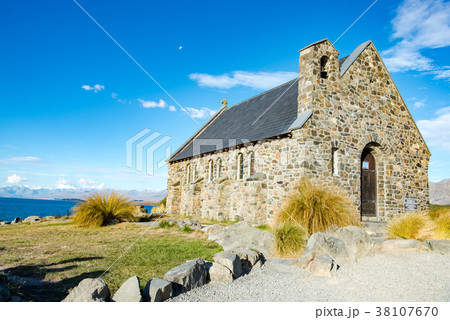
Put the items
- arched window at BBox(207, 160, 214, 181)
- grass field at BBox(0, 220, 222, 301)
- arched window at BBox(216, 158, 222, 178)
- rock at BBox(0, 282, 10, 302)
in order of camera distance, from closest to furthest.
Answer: rock at BBox(0, 282, 10, 302), grass field at BBox(0, 220, 222, 301), arched window at BBox(216, 158, 222, 178), arched window at BBox(207, 160, 214, 181)

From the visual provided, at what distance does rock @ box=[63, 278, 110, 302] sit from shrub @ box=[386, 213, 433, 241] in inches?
338

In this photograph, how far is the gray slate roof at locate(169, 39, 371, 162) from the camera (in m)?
14.1

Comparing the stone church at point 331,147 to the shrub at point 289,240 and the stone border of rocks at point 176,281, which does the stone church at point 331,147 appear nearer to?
the shrub at point 289,240

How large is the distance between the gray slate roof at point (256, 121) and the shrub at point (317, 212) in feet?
13.1

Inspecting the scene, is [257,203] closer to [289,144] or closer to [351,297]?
[289,144]

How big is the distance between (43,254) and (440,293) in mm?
8394

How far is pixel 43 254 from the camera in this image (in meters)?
6.89

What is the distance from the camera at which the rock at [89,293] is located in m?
3.74

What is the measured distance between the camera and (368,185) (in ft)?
48.5

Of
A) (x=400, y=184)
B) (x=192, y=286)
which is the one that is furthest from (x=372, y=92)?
(x=192, y=286)

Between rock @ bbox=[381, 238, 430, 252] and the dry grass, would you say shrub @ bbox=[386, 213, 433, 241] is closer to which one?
the dry grass

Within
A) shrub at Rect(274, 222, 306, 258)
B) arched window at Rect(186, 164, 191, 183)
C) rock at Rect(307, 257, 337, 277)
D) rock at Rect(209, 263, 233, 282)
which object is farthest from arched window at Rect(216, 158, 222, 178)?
rock at Rect(209, 263, 233, 282)

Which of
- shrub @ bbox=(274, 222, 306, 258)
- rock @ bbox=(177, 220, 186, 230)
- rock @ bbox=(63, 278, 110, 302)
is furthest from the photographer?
rock @ bbox=(177, 220, 186, 230)

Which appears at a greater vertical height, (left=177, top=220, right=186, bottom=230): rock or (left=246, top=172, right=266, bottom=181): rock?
(left=246, top=172, right=266, bottom=181): rock
